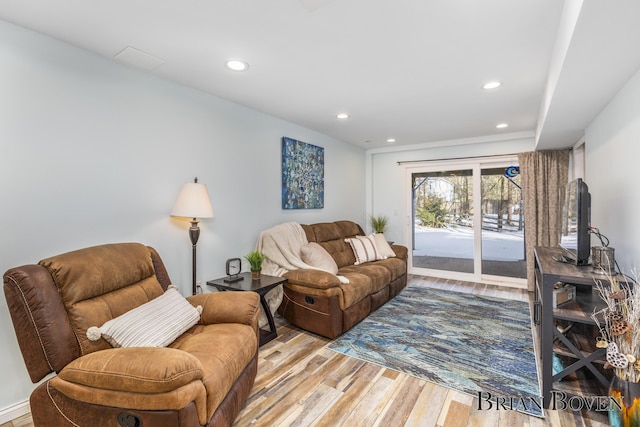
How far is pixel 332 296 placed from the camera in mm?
2805

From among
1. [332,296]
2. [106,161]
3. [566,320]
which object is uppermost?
[106,161]

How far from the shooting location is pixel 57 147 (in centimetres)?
194

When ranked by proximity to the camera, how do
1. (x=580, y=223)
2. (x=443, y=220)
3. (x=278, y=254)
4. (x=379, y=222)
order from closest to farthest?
1. (x=580, y=223)
2. (x=278, y=254)
3. (x=443, y=220)
4. (x=379, y=222)

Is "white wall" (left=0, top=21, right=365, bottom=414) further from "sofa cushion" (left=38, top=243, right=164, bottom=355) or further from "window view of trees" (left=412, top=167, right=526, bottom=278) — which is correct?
"window view of trees" (left=412, top=167, right=526, bottom=278)

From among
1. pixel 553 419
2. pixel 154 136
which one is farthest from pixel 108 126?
pixel 553 419

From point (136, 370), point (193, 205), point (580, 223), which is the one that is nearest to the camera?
point (136, 370)

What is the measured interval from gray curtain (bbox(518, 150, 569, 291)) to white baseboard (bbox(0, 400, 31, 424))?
5409 millimetres

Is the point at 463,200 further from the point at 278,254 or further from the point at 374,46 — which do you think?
the point at 374,46

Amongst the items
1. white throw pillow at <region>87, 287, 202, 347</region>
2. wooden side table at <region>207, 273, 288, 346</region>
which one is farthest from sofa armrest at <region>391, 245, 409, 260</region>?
white throw pillow at <region>87, 287, 202, 347</region>

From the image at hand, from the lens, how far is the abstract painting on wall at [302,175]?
149 inches

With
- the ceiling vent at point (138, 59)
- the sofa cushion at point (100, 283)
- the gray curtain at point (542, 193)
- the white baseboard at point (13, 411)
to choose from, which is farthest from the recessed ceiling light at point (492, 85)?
the white baseboard at point (13, 411)

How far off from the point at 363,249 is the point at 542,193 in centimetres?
259

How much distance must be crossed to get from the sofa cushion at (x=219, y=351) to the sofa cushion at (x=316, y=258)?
146cm

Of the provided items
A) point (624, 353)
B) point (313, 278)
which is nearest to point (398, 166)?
point (313, 278)
